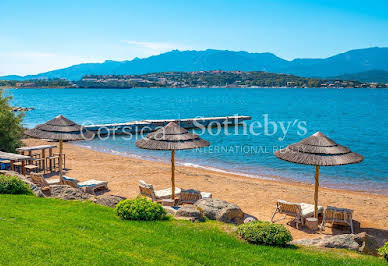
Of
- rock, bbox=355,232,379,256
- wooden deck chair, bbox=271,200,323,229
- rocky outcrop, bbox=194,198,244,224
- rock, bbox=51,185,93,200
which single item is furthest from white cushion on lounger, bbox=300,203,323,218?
rock, bbox=51,185,93,200

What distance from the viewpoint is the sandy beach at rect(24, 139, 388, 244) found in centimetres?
1173

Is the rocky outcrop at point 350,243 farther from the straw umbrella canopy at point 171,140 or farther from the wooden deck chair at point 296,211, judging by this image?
the straw umbrella canopy at point 171,140

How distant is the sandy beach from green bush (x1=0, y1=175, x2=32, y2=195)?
14.3 ft

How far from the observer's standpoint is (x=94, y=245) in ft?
19.7

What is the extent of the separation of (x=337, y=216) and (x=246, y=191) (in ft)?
15.9

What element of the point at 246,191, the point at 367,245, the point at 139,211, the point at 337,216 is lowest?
the point at 246,191

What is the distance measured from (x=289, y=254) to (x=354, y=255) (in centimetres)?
136

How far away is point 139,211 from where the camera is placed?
788cm

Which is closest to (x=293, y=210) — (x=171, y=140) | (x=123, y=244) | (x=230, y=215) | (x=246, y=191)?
(x=230, y=215)

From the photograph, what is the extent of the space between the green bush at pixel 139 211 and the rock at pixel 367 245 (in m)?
4.19

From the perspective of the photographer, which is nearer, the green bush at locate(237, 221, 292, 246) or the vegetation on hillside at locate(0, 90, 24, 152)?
the green bush at locate(237, 221, 292, 246)

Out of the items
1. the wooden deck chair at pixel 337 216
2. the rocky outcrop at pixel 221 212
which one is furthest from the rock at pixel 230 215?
the wooden deck chair at pixel 337 216

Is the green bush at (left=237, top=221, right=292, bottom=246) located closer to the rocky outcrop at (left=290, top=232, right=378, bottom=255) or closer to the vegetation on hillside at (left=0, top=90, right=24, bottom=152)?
the rocky outcrop at (left=290, top=232, right=378, bottom=255)

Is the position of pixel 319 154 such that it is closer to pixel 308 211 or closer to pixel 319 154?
pixel 319 154
